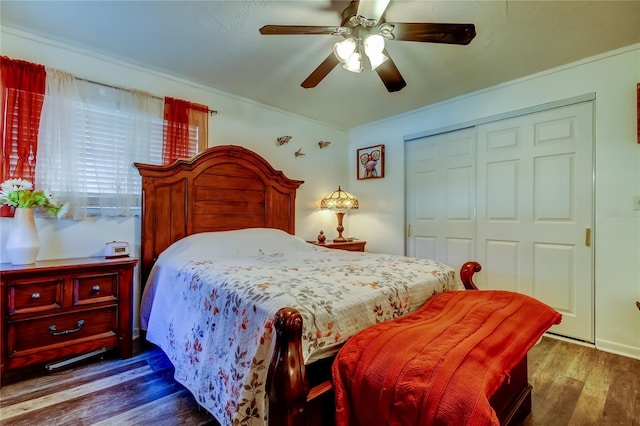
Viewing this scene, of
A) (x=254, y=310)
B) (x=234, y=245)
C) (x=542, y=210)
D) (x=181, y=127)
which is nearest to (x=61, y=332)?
(x=234, y=245)

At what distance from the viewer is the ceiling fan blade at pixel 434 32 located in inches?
61.4

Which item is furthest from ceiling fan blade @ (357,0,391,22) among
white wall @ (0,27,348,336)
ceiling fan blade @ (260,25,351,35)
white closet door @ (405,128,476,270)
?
white closet door @ (405,128,476,270)

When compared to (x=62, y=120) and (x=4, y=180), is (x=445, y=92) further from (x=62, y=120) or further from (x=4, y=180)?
(x=4, y=180)

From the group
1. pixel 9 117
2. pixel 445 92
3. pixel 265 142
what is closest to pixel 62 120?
pixel 9 117

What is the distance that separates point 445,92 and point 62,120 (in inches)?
135

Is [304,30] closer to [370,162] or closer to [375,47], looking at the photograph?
[375,47]

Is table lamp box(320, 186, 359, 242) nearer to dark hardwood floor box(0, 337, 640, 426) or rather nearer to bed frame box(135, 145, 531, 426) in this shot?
bed frame box(135, 145, 531, 426)

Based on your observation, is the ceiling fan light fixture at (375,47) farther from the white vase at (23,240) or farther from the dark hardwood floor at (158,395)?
the white vase at (23,240)

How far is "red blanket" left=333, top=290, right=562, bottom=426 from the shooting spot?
0.85m

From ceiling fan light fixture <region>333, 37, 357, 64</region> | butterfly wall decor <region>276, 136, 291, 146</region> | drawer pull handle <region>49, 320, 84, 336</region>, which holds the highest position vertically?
ceiling fan light fixture <region>333, 37, 357, 64</region>

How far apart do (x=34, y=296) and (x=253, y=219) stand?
69.7 inches

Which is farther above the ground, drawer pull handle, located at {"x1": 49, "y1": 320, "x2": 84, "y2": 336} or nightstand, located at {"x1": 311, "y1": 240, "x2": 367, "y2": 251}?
nightstand, located at {"x1": 311, "y1": 240, "x2": 367, "y2": 251}

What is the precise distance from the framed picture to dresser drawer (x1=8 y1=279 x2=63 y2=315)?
11.2ft

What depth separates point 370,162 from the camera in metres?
4.20
